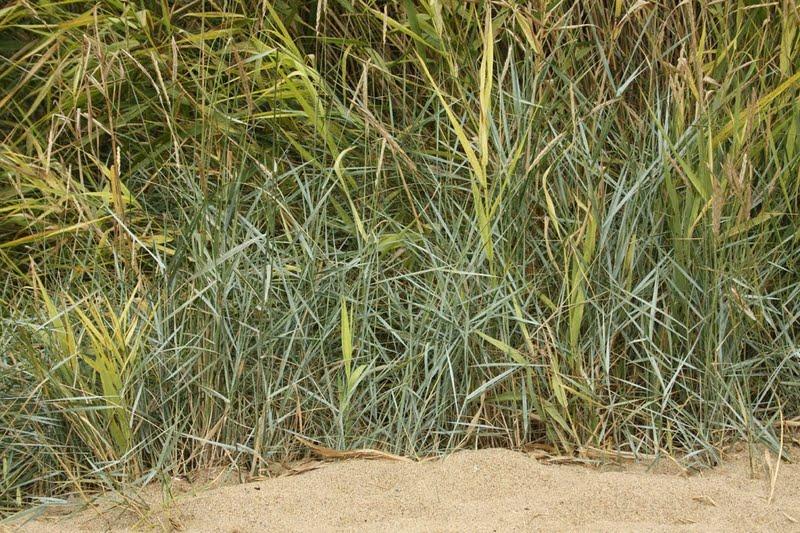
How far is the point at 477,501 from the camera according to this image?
184cm

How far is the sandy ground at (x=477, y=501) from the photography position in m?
1.76

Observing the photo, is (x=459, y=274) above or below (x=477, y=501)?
above

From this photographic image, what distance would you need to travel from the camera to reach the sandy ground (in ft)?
5.77

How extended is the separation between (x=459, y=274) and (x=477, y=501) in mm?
535

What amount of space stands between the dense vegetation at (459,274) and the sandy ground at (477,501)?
111mm

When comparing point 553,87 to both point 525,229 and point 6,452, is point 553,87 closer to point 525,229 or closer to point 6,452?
point 525,229

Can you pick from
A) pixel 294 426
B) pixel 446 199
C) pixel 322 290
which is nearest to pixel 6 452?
pixel 294 426

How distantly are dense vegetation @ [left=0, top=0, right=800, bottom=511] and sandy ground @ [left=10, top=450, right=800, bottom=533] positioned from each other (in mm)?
111

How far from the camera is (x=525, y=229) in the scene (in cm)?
226

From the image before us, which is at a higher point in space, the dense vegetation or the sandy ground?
the dense vegetation

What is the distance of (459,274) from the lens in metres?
2.21

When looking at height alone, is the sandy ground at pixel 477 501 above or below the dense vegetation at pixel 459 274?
below

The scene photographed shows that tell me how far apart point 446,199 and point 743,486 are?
874 mm

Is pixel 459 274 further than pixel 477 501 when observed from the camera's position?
Yes
